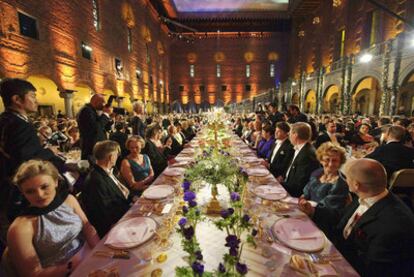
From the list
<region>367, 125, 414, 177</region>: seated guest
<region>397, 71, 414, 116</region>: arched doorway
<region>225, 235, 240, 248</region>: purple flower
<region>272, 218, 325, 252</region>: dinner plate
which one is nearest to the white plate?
<region>272, 218, 325, 252</region>: dinner plate

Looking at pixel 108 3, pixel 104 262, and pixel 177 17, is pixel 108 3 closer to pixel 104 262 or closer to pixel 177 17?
pixel 177 17

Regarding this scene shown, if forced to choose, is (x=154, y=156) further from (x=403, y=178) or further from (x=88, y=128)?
(x=403, y=178)

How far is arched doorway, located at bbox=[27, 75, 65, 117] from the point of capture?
11.4m

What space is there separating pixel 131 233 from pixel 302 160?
7.08 ft

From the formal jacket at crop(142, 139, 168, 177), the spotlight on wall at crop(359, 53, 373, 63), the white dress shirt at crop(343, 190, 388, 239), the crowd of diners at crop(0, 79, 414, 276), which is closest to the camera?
the crowd of diners at crop(0, 79, 414, 276)

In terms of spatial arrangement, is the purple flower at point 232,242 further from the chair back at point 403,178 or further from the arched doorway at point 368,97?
the arched doorway at point 368,97

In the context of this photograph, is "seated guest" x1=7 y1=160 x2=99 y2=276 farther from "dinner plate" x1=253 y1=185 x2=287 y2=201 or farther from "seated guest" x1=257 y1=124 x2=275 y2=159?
"seated guest" x1=257 y1=124 x2=275 y2=159

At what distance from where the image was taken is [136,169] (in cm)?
285

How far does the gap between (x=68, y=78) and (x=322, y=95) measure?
1528cm

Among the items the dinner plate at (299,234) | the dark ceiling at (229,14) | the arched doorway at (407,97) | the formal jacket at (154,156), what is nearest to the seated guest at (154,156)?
the formal jacket at (154,156)

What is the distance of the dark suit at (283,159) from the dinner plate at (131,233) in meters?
2.42

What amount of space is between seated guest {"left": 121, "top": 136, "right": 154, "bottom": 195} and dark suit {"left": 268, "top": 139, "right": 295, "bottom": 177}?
199 centimetres

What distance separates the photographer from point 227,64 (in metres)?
27.8

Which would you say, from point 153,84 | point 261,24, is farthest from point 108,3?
point 261,24
